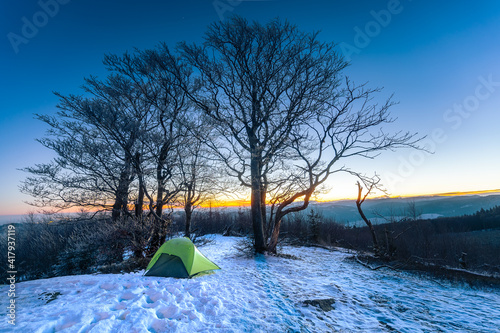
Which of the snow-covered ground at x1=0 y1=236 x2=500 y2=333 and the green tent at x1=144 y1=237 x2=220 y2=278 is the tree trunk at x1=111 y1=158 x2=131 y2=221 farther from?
the snow-covered ground at x1=0 y1=236 x2=500 y2=333

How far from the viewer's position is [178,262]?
21.4ft

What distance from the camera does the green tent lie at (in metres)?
6.33

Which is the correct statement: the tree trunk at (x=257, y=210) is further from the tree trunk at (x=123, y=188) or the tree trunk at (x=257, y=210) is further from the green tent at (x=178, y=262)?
the tree trunk at (x=123, y=188)

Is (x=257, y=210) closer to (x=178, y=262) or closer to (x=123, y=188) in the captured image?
(x=178, y=262)

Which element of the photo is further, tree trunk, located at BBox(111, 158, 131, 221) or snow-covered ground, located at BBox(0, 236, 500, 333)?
tree trunk, located at BBox(111, 158, 131, 221)

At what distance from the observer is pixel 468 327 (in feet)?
12.9

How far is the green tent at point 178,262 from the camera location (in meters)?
6.33

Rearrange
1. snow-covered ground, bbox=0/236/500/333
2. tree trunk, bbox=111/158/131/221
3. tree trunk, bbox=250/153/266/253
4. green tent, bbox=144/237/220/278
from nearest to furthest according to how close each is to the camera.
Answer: snow-covered ground, bbox=0/236/500/333 < green tent, bbox=144/237/220/278 < tree trunk, bbox=111/158/131/221 < tree trunk, bbox=250/153/266/253

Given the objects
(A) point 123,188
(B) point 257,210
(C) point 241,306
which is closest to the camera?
(C) point 241,306

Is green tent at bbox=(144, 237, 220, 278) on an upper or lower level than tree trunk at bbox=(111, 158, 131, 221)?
lower

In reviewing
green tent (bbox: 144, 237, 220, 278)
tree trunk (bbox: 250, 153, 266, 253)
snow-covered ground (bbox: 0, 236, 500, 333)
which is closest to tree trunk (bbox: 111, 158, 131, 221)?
green tent (bbox: 144, 237, 220, 278)

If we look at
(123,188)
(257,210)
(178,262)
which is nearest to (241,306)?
(178,262)

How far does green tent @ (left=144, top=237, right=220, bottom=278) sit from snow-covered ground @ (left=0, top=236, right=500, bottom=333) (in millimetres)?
523

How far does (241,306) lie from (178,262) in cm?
299
